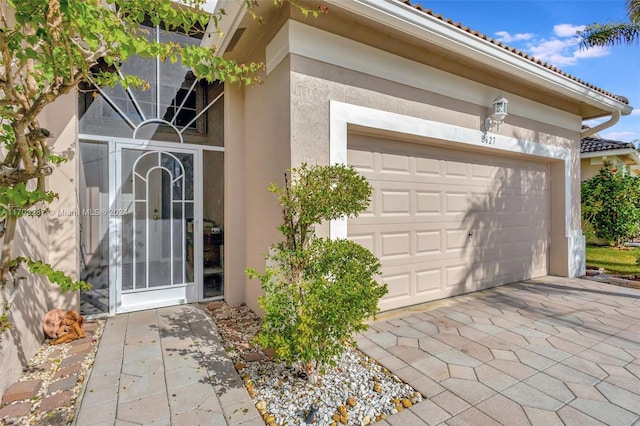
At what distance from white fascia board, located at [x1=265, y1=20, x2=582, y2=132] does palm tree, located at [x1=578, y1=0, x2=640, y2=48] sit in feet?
22.8

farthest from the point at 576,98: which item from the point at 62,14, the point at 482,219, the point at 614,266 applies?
the point at 62,14

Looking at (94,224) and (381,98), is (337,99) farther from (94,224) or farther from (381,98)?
(94,224)

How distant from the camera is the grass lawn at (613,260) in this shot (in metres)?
8.33

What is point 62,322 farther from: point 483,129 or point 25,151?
point 483,129

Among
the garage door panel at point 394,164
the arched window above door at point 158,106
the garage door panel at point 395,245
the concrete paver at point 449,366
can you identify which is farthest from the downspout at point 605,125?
the arched window above door at point 158,106

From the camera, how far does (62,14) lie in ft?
6.38

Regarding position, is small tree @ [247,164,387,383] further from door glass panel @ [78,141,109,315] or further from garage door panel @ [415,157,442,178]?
door glass panel @ [78,141,109,315]

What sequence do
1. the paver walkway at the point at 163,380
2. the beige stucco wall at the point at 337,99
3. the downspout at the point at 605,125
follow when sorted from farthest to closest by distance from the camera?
the downspout at the point at 605,125 → the beige stucco wall at the point at 337,99 → the paver walkway at the point at 163,380

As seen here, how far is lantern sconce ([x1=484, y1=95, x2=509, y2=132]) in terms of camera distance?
5625mm

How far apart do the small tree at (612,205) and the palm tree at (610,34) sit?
13.4 ft

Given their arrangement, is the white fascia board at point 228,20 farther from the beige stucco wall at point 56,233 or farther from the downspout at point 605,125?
the downspout at point 605,125

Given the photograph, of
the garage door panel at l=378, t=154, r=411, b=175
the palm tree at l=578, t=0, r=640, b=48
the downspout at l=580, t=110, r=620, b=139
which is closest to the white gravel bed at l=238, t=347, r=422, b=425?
the garage door panel at l=378, t=154, r=411, b=175

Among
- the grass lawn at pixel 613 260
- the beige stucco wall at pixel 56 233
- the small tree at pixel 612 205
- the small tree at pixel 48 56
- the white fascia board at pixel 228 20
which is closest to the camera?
the small tree at pixel 48 56

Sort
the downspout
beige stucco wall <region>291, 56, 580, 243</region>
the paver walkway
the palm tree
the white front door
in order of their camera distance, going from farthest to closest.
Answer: the palm tree → the downspout → the white front door → beige stucco wall <region>291, 56, 580, 243</region> → the paver walkway
